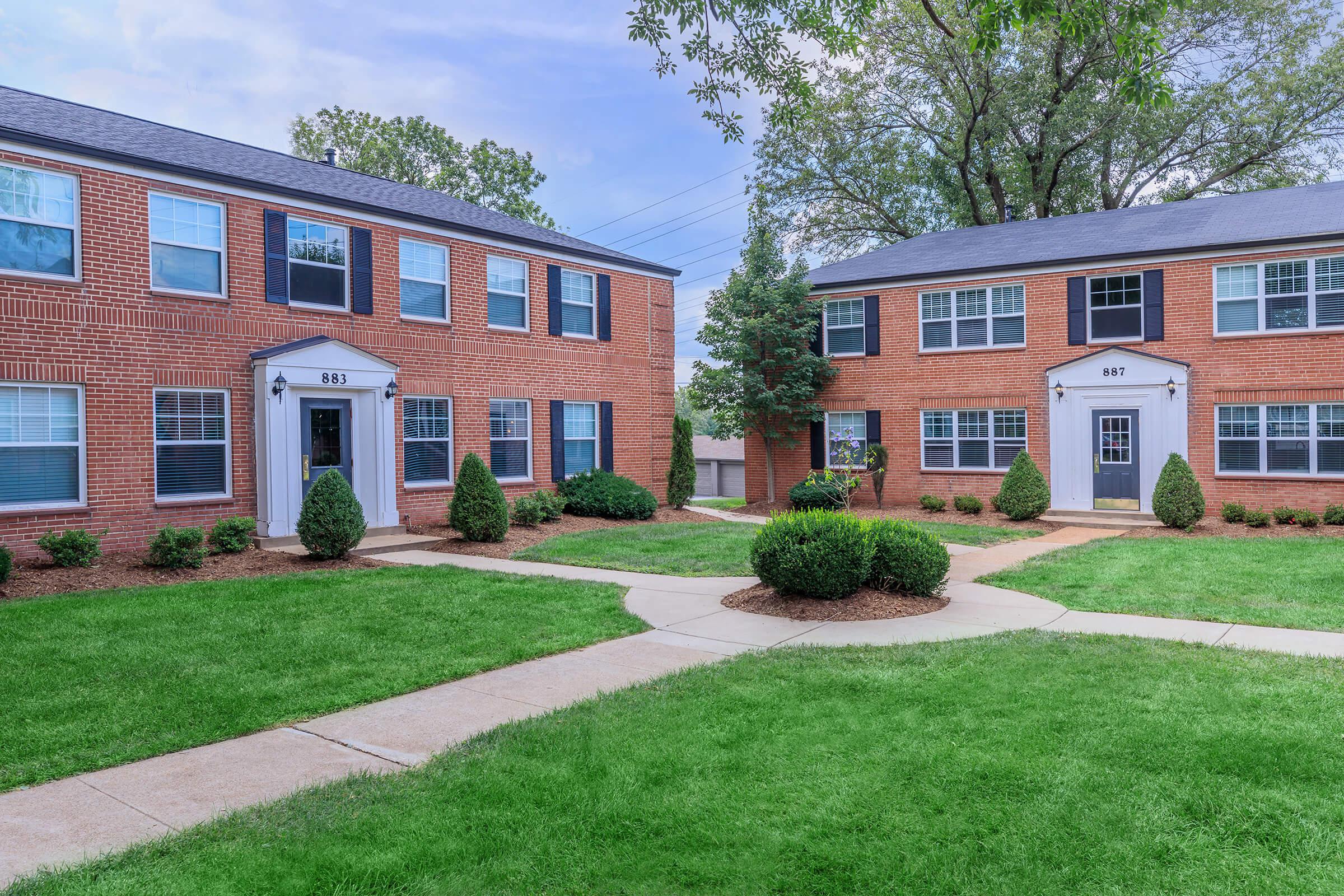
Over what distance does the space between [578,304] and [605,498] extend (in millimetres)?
4338

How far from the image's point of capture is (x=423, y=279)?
15.5 metres

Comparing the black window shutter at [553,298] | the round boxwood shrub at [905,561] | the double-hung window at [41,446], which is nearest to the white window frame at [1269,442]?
the round boxwood shrub at [905,561]

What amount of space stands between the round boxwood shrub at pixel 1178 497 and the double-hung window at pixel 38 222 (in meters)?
17.5

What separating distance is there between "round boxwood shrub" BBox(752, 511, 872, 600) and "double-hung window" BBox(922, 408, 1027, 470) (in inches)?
458

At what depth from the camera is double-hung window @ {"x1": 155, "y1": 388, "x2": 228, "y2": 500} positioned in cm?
1212

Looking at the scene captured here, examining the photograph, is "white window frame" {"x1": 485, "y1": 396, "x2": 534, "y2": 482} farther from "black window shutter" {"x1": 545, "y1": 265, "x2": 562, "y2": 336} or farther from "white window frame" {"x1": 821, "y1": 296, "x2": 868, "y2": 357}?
"white window frame" {"x1": 821, "y1": 296, "x2": 868, "y2": 357}

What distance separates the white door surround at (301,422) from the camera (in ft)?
42.2

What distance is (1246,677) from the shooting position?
5453 mm

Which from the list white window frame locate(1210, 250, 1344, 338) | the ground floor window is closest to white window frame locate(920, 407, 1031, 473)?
the ground floor window

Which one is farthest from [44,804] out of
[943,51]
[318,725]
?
[943,51]

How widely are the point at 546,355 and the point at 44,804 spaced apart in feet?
45.8

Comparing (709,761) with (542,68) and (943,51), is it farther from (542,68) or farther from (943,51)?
(943,51)

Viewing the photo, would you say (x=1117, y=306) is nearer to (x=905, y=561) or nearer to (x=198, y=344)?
(x=905, y=561)

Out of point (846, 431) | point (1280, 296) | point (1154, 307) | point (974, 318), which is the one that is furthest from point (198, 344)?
point (1280, 296)
